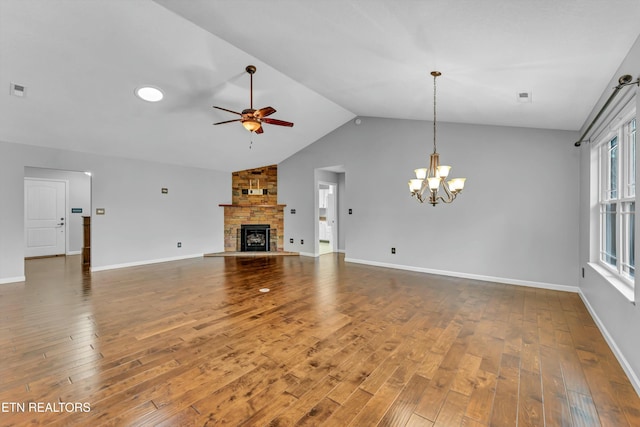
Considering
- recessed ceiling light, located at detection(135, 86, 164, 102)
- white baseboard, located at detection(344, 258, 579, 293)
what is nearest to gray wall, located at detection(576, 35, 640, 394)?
white baseboard, located at detection(344, 258, 579, 293)

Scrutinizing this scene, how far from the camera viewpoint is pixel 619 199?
2824mm

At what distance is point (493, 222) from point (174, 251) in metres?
6.73

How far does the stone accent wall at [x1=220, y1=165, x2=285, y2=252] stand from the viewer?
7.98m

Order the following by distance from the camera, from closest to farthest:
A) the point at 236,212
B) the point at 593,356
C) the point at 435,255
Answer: the point at 593,356 → the point at 435,255 → the point at 236,212

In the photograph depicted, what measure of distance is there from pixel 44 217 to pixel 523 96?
1021cm

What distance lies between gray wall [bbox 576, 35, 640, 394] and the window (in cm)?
16

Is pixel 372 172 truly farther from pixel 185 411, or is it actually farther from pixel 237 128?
pixel 185 411

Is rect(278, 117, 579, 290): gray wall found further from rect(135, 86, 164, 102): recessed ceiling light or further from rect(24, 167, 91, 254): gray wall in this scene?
rect(24, 167, 91, 254): gray wall

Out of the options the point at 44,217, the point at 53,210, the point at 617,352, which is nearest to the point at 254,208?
the point at 53,210

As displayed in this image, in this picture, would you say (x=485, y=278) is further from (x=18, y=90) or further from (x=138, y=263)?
(x=18, y=90)

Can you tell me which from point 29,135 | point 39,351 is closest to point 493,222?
point 39,351

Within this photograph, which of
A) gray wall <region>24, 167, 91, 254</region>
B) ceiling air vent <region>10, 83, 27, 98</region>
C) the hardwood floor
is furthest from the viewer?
gray wall <region>24, 167, 91, 254</region>

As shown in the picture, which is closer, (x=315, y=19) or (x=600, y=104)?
(x=315, y=19)

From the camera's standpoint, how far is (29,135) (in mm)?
4707
